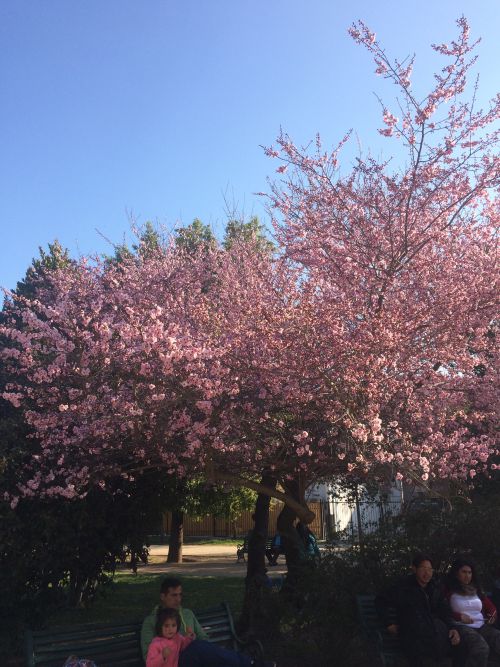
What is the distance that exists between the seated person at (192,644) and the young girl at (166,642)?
60 mm

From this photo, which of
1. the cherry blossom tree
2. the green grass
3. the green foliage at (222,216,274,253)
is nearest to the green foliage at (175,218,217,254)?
the green foliage at (222,216,274,253)

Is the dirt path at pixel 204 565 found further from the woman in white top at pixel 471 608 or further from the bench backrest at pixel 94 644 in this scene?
the bench backrest at pixel 94 644

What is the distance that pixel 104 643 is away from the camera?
17.3 ft

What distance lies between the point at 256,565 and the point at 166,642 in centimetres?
371

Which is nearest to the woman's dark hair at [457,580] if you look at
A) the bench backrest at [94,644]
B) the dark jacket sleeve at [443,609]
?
the dark jacket sleeve at [443,609]

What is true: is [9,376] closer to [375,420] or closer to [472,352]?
[375,420]

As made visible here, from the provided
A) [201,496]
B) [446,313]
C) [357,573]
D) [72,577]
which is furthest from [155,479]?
[201,496]

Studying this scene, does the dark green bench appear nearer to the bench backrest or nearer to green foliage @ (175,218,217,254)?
the bench backrest

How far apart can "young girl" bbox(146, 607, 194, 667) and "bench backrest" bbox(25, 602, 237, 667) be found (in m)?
0.36

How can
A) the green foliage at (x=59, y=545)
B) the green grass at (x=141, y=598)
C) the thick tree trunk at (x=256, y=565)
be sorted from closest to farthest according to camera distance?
1. the green foliage at (x=59, y=545)
2. the thick tree trunk at (x=256, y=565)
3. the green grass at (x=141, y=598)

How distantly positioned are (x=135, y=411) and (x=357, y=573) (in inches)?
108

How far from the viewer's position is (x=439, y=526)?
7.37 metres

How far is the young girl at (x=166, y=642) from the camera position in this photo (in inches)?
198

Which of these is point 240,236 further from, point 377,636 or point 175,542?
point 175,542
